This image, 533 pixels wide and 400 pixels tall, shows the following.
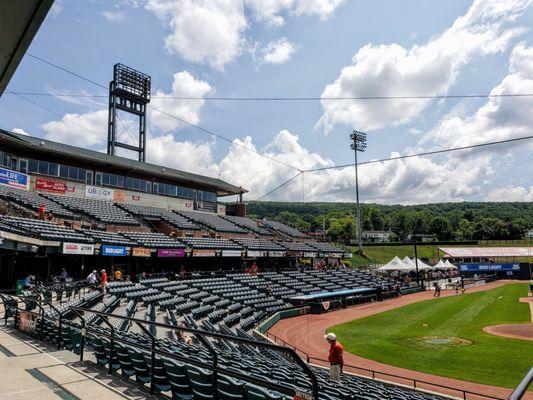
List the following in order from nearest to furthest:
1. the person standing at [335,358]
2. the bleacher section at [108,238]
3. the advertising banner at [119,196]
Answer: the person standing at [335,358] < the bleacher section at [108,238] < the advertising banner at [119,196]

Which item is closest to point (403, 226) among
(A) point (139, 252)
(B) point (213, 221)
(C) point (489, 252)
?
(C) point (489, 252)

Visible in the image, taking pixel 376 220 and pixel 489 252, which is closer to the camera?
pixel 489 252

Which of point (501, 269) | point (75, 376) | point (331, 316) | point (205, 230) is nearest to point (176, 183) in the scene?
point (205, 230)

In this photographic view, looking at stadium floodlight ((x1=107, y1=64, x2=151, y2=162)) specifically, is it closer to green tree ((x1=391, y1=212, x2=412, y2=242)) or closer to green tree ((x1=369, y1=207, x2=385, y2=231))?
green tree ((x1=391, y1=212, x2=412, y2=242))

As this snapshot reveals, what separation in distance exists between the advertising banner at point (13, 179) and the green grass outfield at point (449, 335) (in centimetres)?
2749

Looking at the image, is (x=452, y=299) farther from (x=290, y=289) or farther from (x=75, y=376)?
(x=75, y=376)

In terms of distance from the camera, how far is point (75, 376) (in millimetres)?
7336

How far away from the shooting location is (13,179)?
108 feet

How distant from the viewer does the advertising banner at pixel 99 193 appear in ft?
129

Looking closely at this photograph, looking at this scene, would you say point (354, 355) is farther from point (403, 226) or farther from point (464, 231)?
point (464, 231)

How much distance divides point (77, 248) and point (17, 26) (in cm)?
2434

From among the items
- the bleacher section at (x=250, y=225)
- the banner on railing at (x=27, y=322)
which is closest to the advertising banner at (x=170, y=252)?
the bleacher section at (x=250, y=225)

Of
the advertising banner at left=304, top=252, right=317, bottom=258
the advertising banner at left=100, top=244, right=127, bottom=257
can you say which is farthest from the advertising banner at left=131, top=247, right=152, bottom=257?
the advertising banner at left=304, top=252, right=317, bottom=258

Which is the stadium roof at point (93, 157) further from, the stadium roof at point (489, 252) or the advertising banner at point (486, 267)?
the stadium roof at point (489, 252)
